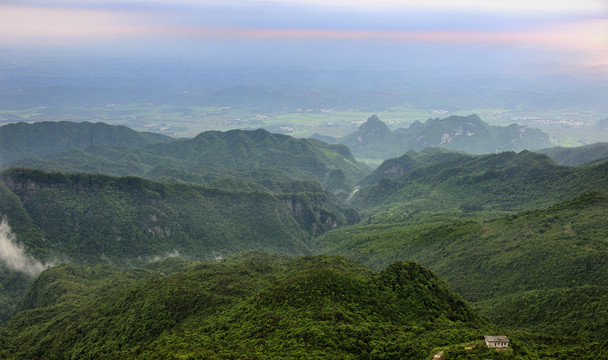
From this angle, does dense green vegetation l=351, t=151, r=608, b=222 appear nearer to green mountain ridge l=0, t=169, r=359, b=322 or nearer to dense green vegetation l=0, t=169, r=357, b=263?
dense green vegetation l=0, t=169, r=357, b=263

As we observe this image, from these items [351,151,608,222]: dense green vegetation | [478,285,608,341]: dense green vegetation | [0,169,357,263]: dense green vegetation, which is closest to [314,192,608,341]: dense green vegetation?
[478,285,608,341]: dense green vegetation

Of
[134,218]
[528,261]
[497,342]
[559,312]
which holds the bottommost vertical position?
[559,312]

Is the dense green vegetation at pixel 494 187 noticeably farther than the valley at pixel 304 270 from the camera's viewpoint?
Yes

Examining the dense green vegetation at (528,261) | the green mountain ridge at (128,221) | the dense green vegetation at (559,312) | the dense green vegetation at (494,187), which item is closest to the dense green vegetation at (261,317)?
the dense green vegetation at (559,312)

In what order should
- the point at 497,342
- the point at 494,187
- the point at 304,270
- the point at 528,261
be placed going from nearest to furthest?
the point at 497,342 → the point at 304,270 → the point at 528,261 → the point at 494,187

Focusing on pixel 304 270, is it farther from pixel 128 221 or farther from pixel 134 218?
pixel 134 218

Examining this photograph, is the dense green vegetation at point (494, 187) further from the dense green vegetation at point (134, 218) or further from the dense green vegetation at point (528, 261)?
the dense green vegetation at point (134, 218)

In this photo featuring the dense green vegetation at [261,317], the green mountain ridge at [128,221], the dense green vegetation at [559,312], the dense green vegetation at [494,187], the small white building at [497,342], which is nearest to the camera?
the small white building at [497,342]

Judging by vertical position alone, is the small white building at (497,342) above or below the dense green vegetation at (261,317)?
Result: above

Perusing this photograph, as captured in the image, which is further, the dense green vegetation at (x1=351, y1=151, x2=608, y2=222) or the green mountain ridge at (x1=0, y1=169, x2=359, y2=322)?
the dense green vegetation at (x1=351, y1=151, x2=608, y2=222)

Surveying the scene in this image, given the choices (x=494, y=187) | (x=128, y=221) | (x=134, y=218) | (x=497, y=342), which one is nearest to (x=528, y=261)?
(x=497, y=342)
